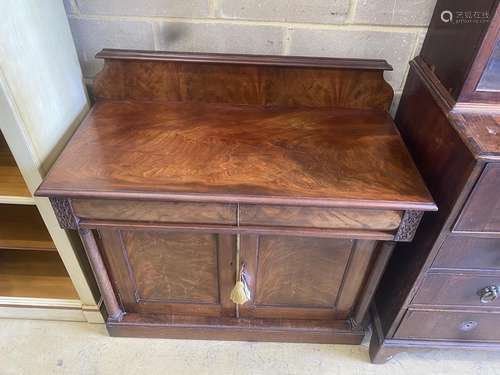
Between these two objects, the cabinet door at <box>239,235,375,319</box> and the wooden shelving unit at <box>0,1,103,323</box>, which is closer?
the wooden shelving unit at <box>0,1,103,323</box>

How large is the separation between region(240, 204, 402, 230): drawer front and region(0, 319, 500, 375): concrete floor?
0.61 metres

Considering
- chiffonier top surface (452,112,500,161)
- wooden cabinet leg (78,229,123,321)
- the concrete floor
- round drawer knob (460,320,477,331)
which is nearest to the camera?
chiffonier top surface (452,112,500,161)

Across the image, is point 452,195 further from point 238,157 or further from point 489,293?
point 238,157

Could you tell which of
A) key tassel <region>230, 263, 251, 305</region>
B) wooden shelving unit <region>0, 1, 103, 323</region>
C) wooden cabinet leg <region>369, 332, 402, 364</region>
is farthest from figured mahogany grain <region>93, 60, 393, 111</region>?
wooden cabinet leg <region>369, 332, 402, 364</region>

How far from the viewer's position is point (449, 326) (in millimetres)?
1105

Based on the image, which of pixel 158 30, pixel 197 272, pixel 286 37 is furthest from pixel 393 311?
pixel 158 30

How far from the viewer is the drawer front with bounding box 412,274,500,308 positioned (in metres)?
0.98

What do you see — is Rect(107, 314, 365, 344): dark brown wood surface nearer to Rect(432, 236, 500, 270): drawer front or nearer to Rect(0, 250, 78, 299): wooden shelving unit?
Rect(0, 250, 78, 299): wooden shelving unit

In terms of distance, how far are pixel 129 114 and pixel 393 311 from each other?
3.20ft

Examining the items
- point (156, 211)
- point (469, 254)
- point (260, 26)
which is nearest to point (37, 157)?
point (156, 211)

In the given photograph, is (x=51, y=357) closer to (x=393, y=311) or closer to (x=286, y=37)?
(x=393, y=311)

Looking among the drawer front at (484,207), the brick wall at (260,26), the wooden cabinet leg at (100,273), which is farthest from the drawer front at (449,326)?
the wooden cabinet leg at (100,273)

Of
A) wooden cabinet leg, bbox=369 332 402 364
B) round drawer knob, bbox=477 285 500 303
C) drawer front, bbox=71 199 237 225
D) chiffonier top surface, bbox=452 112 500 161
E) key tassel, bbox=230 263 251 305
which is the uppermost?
chiffonier top surface, bbox=452 112 500 161

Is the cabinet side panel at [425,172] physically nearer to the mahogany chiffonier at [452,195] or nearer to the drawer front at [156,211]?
the mahogany chiffonier at [452,195]
